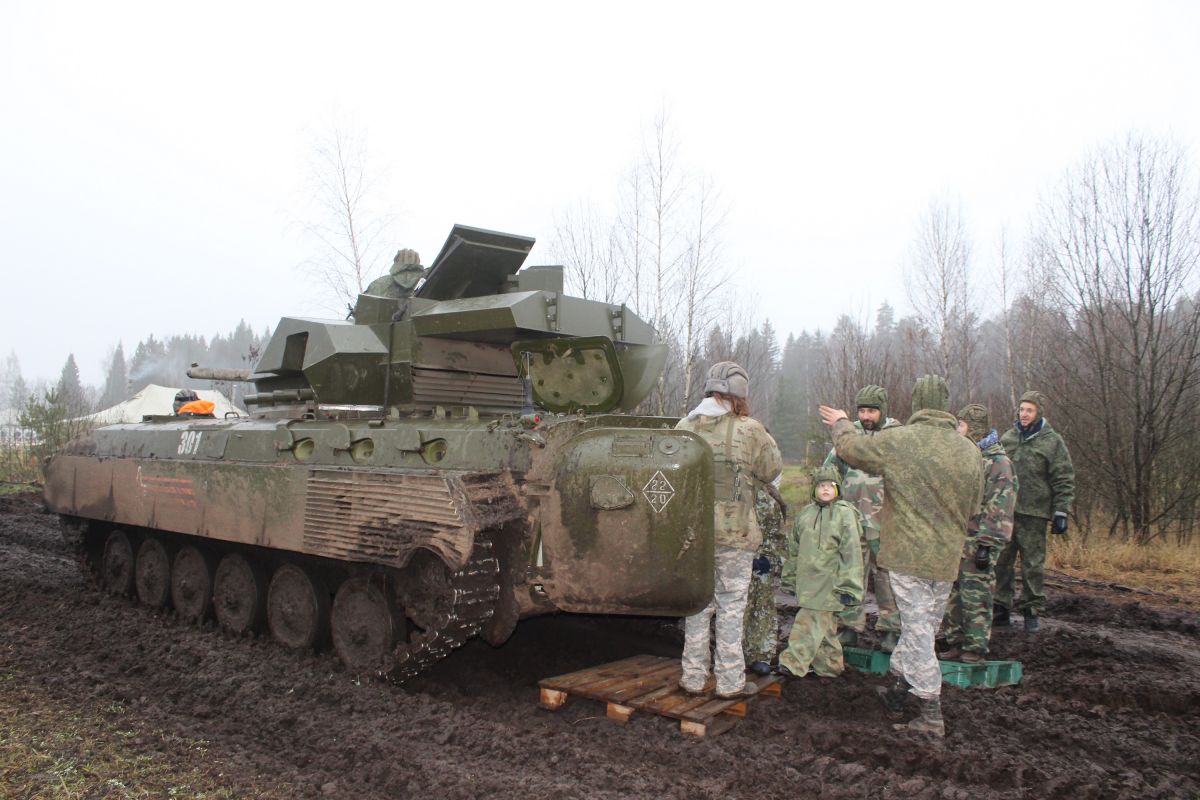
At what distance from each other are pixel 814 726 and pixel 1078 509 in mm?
9407

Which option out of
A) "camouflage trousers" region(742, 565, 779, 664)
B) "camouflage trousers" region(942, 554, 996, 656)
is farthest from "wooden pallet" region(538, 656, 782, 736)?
"camouflage trousers" region(942, 554, 996, 656)

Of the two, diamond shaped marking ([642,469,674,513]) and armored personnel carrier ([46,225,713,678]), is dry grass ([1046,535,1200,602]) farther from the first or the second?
diamond shaped marking ([642,469,674,513])

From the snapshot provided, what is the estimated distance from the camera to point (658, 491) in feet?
15.6

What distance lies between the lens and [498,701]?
214 inches

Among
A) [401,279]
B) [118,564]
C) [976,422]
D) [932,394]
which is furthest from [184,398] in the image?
[976,422]

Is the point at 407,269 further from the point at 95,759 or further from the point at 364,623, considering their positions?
the point at 95,759

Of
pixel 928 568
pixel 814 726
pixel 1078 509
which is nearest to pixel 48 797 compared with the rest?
pixel 814 726

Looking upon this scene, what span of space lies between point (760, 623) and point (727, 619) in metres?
0.81

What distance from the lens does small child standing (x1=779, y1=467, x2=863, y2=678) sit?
18.0 ft

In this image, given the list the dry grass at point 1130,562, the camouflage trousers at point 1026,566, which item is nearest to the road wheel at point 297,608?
the camouflage trousers at point 1026,566

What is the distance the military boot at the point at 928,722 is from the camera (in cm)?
469

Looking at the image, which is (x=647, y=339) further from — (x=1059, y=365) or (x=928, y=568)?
(x=1059, y=365)

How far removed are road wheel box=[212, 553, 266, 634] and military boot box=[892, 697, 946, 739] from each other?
15.8 feet

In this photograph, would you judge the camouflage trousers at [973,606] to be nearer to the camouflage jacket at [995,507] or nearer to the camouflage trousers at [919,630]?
the camouflage jacket at [995,507]
